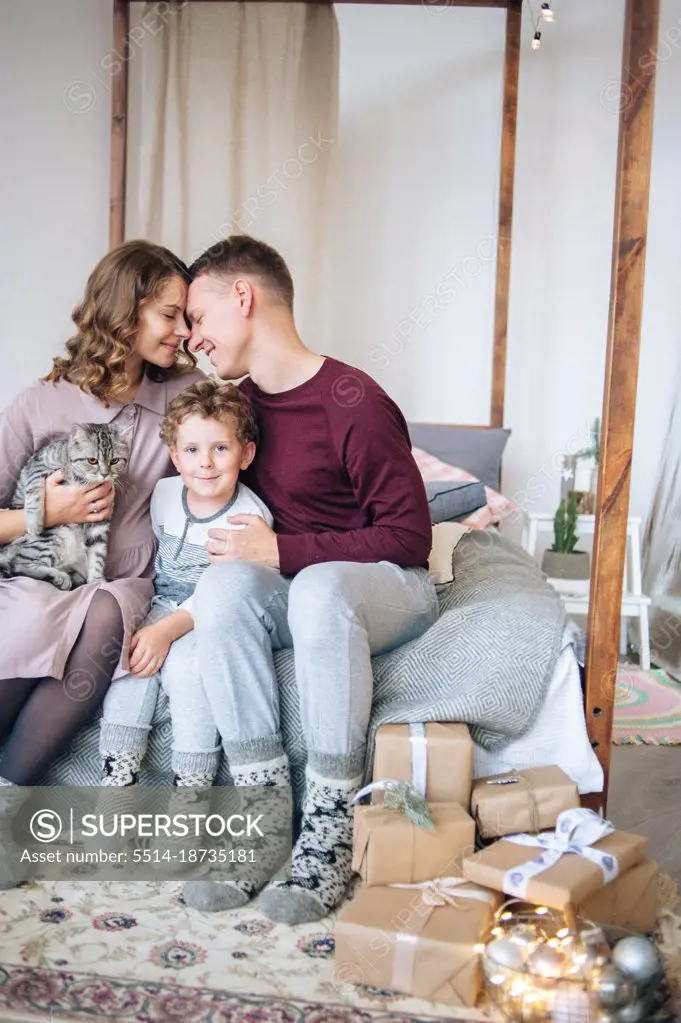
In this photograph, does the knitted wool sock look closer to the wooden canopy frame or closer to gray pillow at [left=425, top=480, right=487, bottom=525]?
the wooden canopy frame

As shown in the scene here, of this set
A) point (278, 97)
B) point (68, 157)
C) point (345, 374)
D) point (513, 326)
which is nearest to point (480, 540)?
point (345, 374)

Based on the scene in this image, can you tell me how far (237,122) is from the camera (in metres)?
3.12

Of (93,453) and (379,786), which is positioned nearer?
(379,786)

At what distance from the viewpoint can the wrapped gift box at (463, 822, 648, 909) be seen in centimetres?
128

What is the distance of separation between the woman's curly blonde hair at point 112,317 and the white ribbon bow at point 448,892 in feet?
3.59

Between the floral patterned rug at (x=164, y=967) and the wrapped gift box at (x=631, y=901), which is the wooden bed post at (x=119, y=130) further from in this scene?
the wrapped gift box at (x=631, y=901)

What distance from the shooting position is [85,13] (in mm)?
3516

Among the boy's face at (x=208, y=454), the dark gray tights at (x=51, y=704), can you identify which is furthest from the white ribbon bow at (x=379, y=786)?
the boy's face at (x=208, y=454)

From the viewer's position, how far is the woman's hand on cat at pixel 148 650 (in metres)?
1.65

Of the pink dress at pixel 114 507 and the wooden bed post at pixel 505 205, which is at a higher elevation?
the wooden bed post at pixel 505 205

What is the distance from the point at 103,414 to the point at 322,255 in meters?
1.53

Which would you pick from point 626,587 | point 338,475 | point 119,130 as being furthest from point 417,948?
point 119,130

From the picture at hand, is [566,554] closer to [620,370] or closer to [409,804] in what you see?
[620,370]

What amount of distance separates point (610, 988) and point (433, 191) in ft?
9.93
